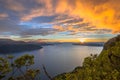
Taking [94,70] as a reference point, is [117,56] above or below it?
above

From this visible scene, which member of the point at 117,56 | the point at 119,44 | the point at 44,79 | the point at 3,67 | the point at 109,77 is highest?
the point at 119,44

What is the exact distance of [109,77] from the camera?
29.0 ft

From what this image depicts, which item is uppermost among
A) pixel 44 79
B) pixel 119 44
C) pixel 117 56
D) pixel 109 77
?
pixel 119 44

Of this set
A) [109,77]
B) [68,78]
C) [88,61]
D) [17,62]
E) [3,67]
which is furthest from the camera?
[17,62]

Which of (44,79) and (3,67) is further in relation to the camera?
(44,79)

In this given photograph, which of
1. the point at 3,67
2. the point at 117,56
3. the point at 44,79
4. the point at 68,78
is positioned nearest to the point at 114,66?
the point at 117,56

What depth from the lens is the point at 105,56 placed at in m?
9.85

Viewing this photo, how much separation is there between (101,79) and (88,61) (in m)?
2.21

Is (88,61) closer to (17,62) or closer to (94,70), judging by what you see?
(94,70)

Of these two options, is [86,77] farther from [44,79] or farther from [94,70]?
[44,79]

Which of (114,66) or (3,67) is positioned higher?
(114,66)

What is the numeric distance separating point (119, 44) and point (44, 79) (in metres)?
89.4

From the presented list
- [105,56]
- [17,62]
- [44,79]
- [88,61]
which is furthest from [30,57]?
[44,79]

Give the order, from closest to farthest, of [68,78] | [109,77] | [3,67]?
1. [109,77]
2. [68,78]
3. [3,67]
